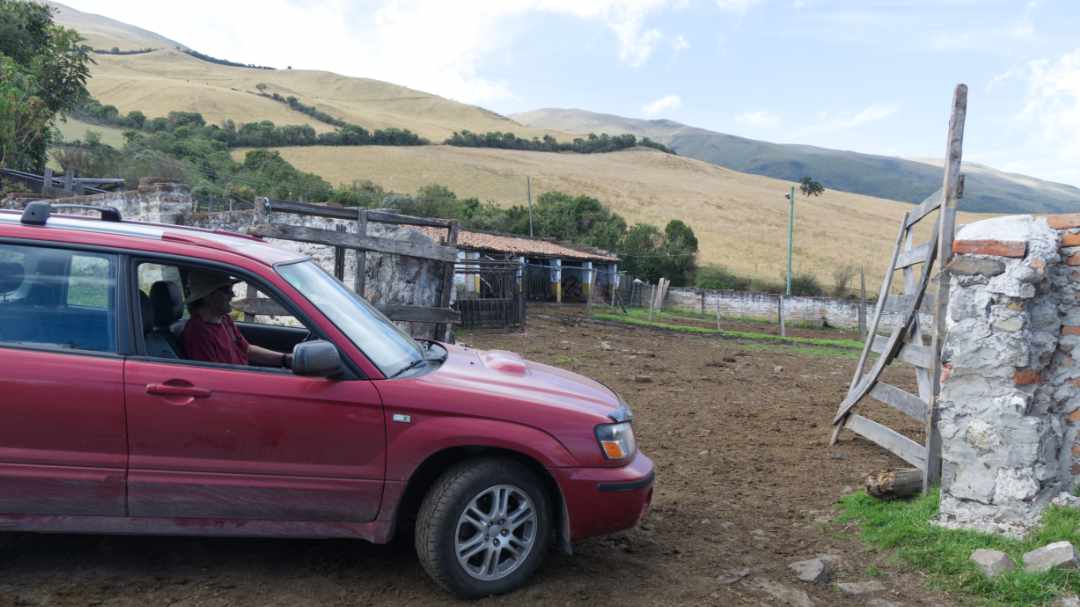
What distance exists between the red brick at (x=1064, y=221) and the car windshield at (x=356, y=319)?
421cm

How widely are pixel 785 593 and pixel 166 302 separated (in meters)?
3.78

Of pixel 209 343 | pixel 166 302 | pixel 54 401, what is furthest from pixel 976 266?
pixel 54 401

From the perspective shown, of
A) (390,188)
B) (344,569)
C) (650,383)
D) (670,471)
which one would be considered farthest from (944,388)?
(390,188)

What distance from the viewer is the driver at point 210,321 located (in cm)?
439

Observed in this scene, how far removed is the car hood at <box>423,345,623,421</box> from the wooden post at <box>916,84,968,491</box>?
2.64 m

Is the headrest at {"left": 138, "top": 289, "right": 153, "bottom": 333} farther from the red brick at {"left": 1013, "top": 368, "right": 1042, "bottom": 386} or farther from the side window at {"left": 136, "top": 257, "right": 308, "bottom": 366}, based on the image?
the red brick at {"left": 1013, "top": 368, "right": 1042, "bottom": 386}

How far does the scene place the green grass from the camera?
14.5 feet

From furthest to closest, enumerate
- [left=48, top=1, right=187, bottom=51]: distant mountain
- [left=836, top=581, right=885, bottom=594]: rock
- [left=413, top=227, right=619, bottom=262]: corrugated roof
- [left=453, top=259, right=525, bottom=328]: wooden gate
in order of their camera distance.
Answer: [left=48, top=1, right=187, bottom=51]: distant mountain → [left=413, top=227, right=619, bottom=262]: corrugated roof → [left=453, top=259, right=525, bottom=328]: wooden gate → [left=836, top=581, right=885, bottom=594]: rock

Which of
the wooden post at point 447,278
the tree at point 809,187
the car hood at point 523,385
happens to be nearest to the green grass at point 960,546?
the car hood at point 523,385

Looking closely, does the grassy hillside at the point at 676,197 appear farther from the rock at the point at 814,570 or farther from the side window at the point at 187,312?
the side window at the point at 187,312

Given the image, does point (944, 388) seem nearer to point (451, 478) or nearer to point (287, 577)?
point (451, 478)

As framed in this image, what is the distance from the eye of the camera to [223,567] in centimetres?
426

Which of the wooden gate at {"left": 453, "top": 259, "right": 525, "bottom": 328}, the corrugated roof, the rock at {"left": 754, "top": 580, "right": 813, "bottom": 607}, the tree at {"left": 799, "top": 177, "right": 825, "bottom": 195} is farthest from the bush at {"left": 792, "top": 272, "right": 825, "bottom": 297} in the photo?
the rock at {"left": 754, "top": 580, "right": 813, "bottom": 607}

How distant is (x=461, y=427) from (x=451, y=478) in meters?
0.26
